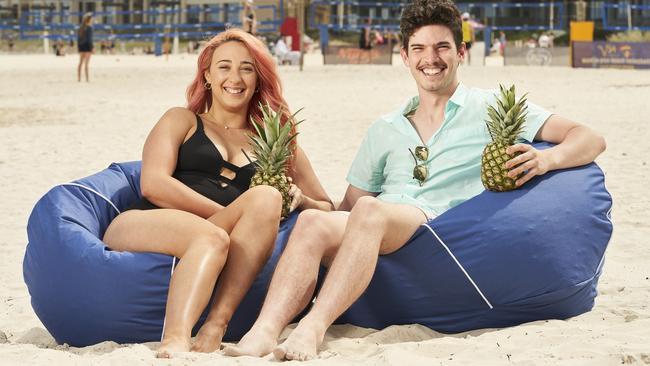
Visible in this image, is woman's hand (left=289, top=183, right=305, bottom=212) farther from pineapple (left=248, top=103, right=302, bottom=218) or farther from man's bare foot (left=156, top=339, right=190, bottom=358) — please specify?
man's bare foot (left=156, top=339, right=190, bottom=358)

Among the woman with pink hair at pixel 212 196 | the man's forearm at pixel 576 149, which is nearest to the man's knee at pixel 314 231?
the woman with pink hair at pixel 212 196

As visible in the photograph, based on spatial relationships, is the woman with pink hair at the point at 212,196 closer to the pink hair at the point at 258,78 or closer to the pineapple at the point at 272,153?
the pink hair at the point at 258,78

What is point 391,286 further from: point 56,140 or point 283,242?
point 56,140

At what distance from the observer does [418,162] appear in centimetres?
435

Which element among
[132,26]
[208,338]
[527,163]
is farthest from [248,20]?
[132,26]

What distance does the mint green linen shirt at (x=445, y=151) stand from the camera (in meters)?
4.31

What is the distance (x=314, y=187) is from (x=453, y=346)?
1139 mm

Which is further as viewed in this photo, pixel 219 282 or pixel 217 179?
pixel 217 179

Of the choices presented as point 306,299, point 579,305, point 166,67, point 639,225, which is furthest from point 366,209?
point 166,67

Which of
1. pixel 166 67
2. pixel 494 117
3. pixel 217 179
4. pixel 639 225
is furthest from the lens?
pixel 166 67

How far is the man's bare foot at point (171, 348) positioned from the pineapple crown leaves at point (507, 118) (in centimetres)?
140

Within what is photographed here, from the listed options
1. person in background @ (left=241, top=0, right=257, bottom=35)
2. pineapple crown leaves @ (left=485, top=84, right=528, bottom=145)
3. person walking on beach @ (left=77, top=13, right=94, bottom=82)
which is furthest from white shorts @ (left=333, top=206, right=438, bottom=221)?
person walking on beach @ (left=77, top=13, right=94, bottom=82)

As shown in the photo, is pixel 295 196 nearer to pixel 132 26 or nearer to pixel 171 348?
pixel 171 348

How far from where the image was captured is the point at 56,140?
11570mm
